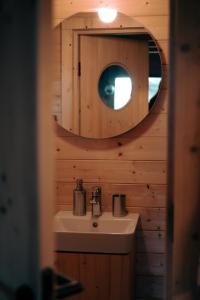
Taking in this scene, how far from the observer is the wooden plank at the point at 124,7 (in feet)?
8.79

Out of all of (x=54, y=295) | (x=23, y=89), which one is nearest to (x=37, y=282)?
(x=54, y=295)

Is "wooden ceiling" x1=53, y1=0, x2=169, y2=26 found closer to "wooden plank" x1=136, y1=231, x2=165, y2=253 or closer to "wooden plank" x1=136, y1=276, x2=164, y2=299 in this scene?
"wooden plank" x1=136, y1=231, x2=165, y2=253

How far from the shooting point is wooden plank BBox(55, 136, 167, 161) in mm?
2754

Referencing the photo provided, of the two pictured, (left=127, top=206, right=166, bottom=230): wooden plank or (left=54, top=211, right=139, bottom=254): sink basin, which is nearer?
(left=54, top=211, right=139, bottom=254): sink basin

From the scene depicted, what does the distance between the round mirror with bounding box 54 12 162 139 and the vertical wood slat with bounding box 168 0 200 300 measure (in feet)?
4.84

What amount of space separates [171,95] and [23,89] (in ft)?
1.34

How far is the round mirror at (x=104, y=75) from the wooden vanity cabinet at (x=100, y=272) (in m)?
0.78

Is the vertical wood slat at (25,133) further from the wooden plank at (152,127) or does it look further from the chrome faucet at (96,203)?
the wooden plank at (152,127)

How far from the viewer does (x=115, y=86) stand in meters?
2.73

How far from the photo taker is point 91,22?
8.98 feet

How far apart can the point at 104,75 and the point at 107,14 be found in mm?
373

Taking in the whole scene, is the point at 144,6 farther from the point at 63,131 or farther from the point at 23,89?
the point at 23,89

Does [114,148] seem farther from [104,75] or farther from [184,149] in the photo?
[184,149]

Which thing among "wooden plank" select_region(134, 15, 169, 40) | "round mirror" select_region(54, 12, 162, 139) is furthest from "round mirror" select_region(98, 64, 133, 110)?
"wooden plank" select_region(134, 15, 169, 40)
